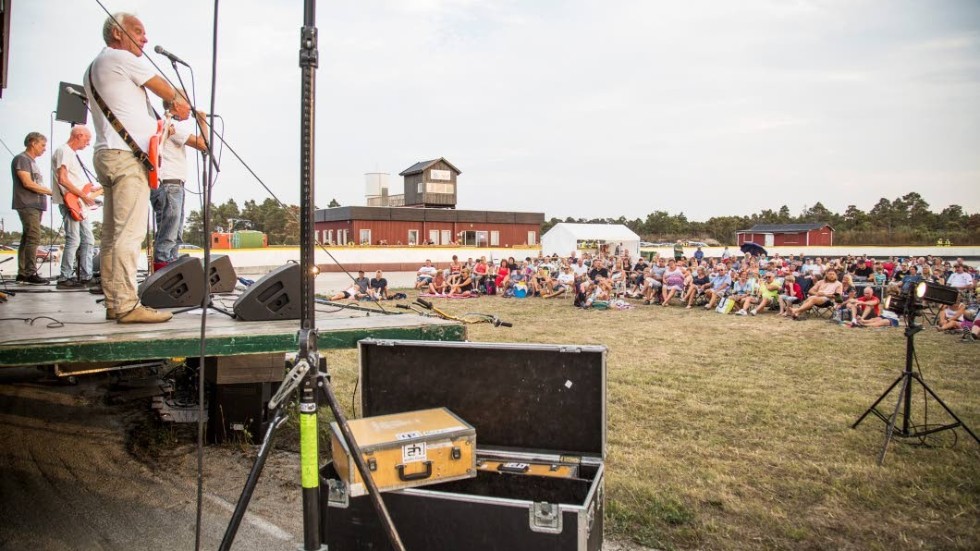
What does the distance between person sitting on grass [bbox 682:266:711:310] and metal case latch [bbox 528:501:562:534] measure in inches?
625

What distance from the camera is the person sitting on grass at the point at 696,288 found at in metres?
17.6

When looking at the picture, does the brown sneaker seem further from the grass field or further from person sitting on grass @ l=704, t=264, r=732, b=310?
person sitting on grass @ l=704, t=264, r=732, b=310

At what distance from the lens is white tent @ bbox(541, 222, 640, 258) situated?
143 ft

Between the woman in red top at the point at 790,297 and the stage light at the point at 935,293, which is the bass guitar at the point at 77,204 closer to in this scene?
the stage light at the point at 935,293

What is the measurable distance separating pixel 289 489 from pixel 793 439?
4280 mm

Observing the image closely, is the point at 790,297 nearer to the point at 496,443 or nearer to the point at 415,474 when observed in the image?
the point at 496,443

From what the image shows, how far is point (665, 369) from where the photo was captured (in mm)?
8445

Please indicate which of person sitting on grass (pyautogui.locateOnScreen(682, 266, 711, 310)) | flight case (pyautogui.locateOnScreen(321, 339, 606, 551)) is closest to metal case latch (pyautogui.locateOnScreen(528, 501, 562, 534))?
flight case (pyautogui.locateOnScreen(321, 339, 606, 551))

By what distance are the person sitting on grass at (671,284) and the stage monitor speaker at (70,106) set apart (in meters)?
15.4

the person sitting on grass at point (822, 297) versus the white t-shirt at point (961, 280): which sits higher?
the white t-shirt at point (961, 280)

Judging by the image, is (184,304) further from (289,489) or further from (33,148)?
(33,148)

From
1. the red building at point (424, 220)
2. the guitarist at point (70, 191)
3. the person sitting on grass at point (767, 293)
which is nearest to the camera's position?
the guitarist at point (70, 191)

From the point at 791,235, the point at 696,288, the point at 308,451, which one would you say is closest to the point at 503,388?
the point at 308,451

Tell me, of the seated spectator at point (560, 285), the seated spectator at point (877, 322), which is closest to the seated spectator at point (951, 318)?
the seated spectator at point (877, 322)
